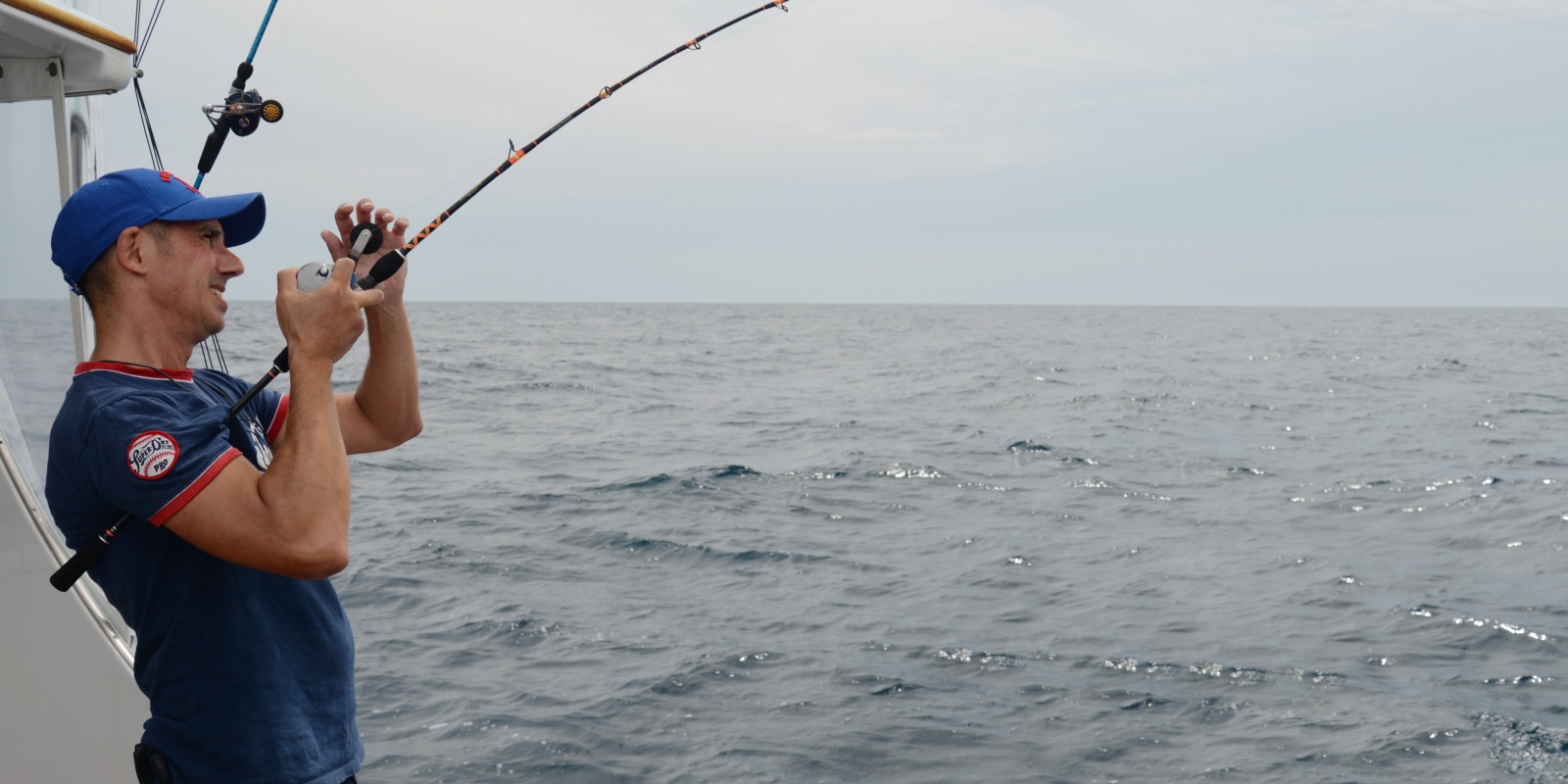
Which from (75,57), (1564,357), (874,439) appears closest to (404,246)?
(75,57)

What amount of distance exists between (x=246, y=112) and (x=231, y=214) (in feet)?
7.44

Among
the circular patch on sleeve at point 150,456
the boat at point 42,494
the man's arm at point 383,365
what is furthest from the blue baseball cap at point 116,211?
the boat at point 42,494

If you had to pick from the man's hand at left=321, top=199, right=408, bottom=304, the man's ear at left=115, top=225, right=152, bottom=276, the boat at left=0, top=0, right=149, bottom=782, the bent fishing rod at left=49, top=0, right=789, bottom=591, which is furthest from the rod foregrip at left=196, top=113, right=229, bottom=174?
the man's ear at left=115, top=225, right=152, bottom=276

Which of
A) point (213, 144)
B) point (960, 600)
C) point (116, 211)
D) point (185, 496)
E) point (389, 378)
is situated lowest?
point (960, 600)

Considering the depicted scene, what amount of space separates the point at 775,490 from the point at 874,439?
3.97 metres

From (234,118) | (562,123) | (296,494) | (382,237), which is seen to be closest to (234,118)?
(234,118)

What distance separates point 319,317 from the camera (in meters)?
1.76

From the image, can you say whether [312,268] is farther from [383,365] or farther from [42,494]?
[42,494]

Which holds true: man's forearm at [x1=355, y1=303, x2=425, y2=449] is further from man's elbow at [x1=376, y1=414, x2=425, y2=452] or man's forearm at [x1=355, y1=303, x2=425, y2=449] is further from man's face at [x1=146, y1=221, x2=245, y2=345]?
man's face at [x1=146, y1=221, x2=245, y2=345]

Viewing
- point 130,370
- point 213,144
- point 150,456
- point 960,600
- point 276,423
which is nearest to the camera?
point 150,456

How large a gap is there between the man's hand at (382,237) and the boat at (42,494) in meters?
0.90

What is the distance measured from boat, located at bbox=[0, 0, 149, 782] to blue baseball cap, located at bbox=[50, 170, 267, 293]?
1.08 m

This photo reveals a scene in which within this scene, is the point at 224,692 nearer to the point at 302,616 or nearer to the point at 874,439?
the point at 302,616

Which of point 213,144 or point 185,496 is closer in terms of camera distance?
point 185,496
